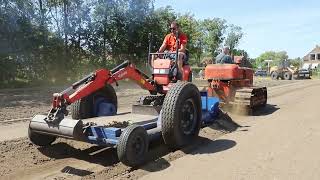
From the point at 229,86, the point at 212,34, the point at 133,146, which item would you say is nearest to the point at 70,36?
the point at 229,86

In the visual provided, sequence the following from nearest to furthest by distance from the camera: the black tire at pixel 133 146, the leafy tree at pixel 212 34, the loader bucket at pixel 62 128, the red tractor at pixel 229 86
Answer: the black tire at pixel 133 146, the loader bucket at pixel 62 128, the red tractor at pixel 229 86, the leafy tree at pixel 212 34

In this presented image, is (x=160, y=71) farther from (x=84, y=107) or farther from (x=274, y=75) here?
(x=274, y=75)

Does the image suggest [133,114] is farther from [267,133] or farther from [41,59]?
[41,59]

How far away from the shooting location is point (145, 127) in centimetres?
781

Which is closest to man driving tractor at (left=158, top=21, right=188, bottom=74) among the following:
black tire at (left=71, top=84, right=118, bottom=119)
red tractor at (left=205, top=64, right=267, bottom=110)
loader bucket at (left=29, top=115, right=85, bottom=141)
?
black tire at (left=71, top=84, right=118, bottom=119)

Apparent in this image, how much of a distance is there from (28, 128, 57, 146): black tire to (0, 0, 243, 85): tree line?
58.9ft

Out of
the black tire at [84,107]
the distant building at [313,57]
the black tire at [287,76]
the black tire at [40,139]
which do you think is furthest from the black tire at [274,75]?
the distant building at [313,57]

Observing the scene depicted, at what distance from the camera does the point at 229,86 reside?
523 inches

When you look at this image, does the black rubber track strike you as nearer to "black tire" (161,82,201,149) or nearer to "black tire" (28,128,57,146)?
"black tire" (28,128,57,146)

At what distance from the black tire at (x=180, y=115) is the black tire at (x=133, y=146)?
0.67 m

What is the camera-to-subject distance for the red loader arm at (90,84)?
7277 mm

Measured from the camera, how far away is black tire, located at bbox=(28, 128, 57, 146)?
7850 mm

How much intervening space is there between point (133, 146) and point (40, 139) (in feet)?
6.55

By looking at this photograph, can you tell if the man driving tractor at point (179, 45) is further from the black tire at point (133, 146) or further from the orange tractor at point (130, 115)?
the black tire at point (133, 146)
